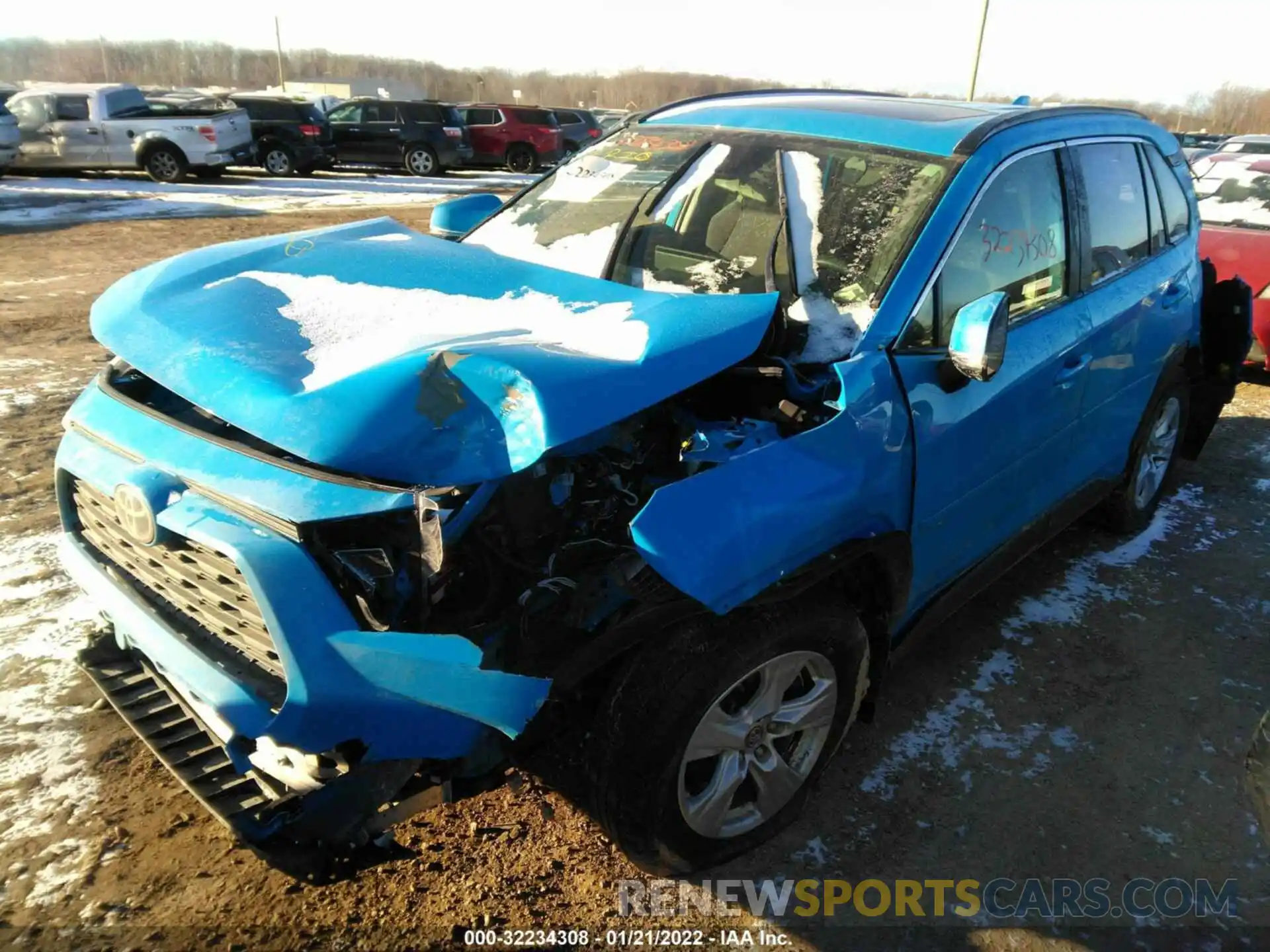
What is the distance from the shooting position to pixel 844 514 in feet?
7.52

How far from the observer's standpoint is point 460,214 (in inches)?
155

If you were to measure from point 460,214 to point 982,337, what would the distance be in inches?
98.2

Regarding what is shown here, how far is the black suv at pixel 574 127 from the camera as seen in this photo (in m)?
21.8

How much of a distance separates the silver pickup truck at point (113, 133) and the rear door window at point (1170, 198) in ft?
52.2

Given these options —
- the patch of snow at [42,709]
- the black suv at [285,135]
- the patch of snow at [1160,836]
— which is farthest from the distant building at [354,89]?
the patch of snow at [1160,836]

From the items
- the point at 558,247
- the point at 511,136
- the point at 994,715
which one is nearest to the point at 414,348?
the point at 558,247

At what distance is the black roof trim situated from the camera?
2775mm

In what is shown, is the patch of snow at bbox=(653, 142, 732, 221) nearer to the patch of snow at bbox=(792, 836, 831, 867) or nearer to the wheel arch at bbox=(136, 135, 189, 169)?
the patch of snow at bbox=(792, 836, 831, 867)

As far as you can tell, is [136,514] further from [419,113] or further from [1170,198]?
[419,113]

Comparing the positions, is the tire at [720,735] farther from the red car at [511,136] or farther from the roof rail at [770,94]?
the red car at [511,136]

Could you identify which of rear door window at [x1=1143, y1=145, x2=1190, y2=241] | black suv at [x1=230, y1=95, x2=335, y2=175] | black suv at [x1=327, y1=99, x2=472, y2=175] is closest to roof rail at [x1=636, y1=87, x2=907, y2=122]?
rear door window at [x1=1143, y1=145, x2=1190, y2=241]

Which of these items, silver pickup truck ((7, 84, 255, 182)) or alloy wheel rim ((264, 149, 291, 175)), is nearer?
silver pickup truck ((7, 84, 255, 182))

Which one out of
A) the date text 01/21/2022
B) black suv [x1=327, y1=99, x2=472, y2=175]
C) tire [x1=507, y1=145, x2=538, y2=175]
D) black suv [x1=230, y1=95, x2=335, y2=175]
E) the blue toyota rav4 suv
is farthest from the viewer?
tire [x1=507, y1=145, x2=538, y2=175]

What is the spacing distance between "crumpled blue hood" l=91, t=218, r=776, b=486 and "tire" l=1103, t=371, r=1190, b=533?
2.57m
